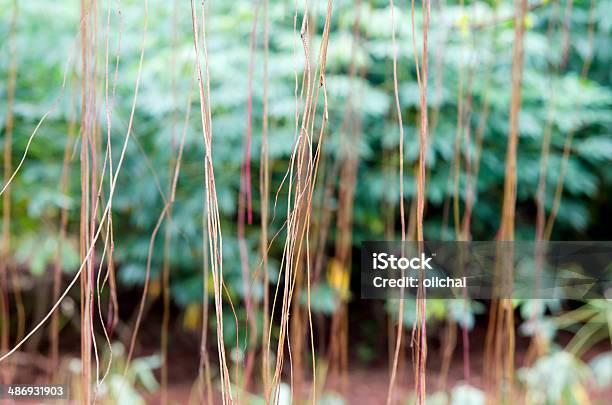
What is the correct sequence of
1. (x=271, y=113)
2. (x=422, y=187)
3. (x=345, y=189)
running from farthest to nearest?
(x=271, y=113)
(x=345, y=189)
(x=422, y=187)

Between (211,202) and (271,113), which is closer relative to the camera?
(211,202)

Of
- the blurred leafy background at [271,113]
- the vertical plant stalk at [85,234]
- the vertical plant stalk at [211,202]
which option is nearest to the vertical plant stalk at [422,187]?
the vertical plant stalk at [211,202]

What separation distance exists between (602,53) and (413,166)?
484mm

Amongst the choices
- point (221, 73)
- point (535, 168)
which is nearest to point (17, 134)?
point (221, 73)

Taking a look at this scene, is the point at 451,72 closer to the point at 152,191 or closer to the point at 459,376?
the point at 152,191

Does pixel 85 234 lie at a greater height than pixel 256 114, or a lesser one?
lesser

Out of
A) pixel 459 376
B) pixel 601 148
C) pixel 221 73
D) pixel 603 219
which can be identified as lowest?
pixel 459 376

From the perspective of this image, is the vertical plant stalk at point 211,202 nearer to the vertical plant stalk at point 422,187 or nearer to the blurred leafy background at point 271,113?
the vertical plant stalk at point 422,187

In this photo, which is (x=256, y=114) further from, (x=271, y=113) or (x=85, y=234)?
(x=85, y=234)

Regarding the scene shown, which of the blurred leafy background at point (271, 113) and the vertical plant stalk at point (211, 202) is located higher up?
the blurred leafy background at point (271, 113)

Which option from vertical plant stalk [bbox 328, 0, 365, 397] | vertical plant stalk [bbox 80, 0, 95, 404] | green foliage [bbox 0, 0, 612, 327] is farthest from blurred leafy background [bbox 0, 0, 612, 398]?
vertical plant stalk [bbox 80, 0, 95, 404]

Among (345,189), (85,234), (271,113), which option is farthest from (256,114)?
(85,234)

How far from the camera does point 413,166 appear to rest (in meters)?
1.35

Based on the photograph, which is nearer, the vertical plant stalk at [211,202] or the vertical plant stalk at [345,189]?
the vertical plant stalk at [211,202]
